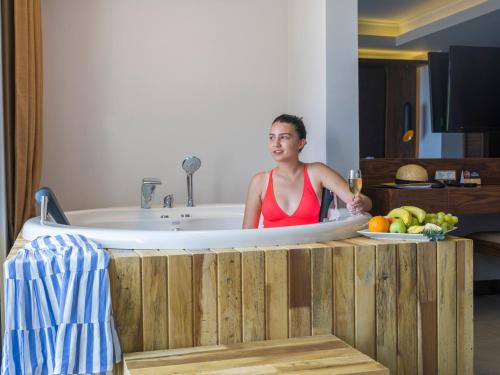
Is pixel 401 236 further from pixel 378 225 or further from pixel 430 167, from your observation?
pixel 430 167

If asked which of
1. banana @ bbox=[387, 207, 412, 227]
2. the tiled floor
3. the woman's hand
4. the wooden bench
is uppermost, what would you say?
the woman's hand

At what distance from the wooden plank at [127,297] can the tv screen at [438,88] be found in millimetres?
2705

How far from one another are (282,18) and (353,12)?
68cm

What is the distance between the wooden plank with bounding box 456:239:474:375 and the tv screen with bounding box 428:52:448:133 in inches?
78.5

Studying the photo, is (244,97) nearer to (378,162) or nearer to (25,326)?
(378,162)

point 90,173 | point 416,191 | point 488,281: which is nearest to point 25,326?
point 90,173

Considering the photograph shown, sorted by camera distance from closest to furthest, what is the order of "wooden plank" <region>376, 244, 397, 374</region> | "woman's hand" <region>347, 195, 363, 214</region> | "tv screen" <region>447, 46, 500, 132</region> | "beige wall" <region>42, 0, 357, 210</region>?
"wooden plank" <region>376, 244, 397, 374</region> → "woman's hand" <region>347, 195, 363, 214</region> → "beige wall" <region>42, 0, 357, 210</region> → "tv screen" <region>447, 46, 500, 132</region>

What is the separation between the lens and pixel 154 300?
1.85m

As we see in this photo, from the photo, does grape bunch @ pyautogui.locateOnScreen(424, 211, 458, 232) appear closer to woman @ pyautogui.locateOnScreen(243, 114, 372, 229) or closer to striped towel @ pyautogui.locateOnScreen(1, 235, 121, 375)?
woman @ pyautogui.locateOnScreen(243, 114, 372, 229)

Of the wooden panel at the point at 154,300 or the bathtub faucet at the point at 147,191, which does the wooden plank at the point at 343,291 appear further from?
the bathtub faucet at the point at 147,191

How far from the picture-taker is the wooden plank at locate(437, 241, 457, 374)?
7.00ft

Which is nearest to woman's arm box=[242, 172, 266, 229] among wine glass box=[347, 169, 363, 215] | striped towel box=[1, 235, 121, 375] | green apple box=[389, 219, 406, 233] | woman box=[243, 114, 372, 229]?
woman box=[243, 114, 372, 229]

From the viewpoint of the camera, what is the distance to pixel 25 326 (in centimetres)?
175

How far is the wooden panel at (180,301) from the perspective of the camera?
6.09 ft
